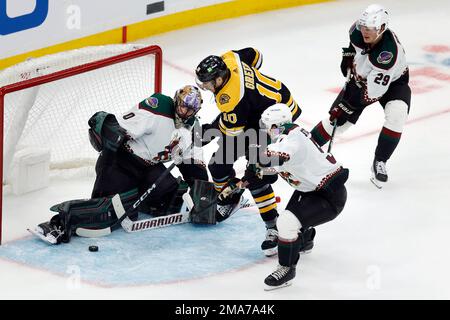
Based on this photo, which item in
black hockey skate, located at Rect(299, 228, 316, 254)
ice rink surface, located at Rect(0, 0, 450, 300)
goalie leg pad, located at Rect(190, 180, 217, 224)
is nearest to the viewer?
ice rink surface, located at Rect(0, 0, 450, 300)

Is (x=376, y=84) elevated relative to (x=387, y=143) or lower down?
elevated

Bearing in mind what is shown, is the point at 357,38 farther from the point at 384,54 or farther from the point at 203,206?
the point at 203,206

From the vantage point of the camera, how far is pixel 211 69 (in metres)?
5.99

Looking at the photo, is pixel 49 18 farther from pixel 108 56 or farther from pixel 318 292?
pixel 318 292

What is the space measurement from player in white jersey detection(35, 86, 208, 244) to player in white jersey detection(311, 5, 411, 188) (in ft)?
3.34

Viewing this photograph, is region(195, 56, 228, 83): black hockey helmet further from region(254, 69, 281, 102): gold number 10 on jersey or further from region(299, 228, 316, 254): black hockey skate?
region(299, 228, 316, 254): black hockey skate

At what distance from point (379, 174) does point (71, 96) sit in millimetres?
1699

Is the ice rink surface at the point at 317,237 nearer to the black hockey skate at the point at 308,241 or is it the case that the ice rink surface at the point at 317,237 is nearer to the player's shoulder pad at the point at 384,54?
the black hockey skate at the point at 308,241

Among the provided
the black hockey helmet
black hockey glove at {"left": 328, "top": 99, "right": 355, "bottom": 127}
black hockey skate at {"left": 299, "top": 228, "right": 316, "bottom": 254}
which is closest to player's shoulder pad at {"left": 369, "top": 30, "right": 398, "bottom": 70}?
black hockey glove at {"left": 328, "top": 99, "right": 355, "bottom": 127}

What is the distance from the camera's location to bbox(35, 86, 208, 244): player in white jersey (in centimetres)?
608

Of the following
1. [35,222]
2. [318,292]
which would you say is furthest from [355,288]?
[35,222]

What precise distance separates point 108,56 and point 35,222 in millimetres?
1162

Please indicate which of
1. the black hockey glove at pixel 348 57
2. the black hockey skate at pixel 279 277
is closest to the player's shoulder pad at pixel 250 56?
the black hockey glove at pixel 348 57

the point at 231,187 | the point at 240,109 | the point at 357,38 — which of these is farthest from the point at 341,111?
the point at 231,187
